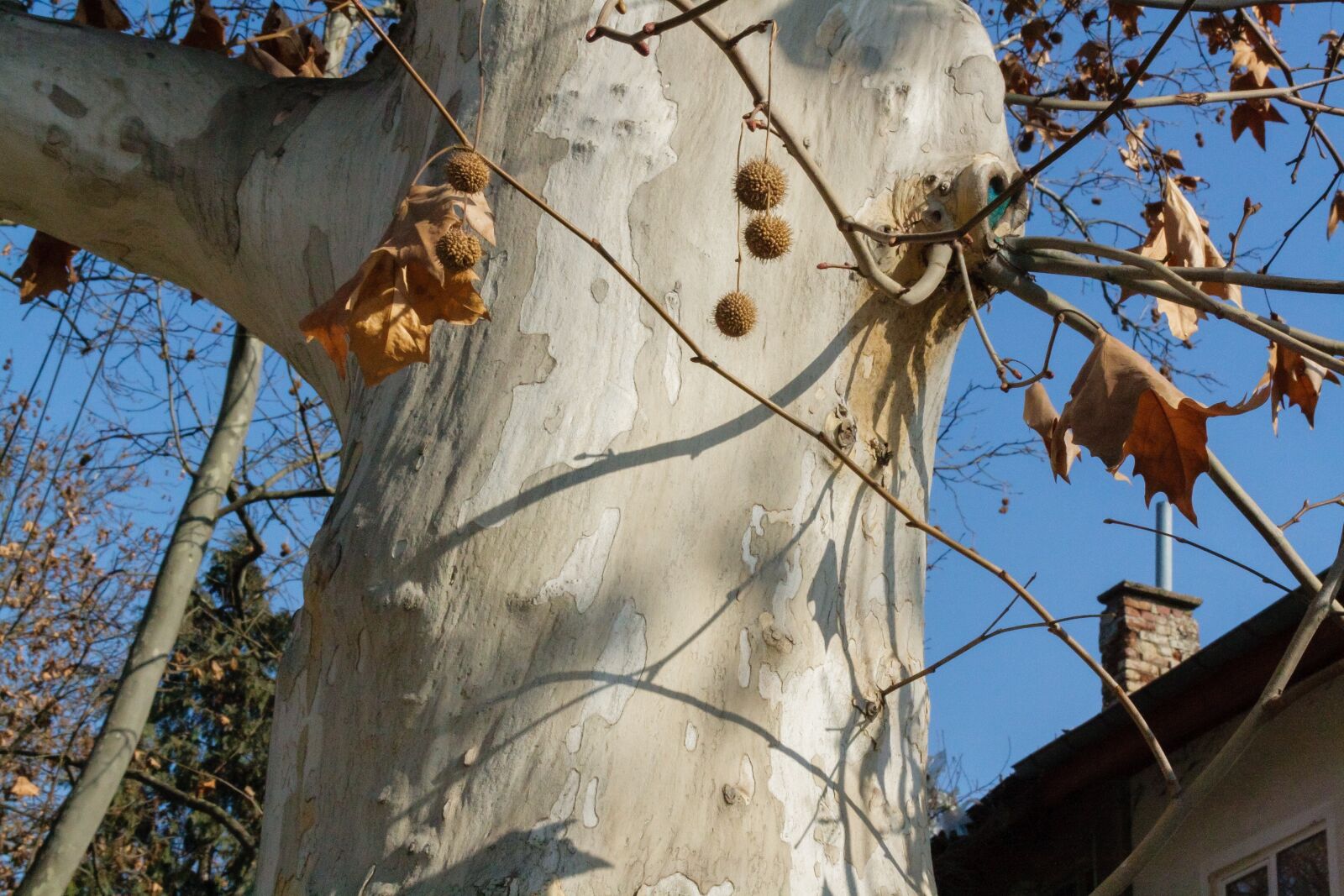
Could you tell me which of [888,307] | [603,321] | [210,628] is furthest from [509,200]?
[210,628]

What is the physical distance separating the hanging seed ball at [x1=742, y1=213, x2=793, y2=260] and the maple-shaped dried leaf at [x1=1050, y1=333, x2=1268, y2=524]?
52 cm

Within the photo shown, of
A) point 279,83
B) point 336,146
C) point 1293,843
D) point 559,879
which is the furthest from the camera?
point 1293,843

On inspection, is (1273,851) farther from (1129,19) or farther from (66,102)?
(66,102)

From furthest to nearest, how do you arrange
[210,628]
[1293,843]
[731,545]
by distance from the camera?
[210,628] → [1293,843] → [731,545]

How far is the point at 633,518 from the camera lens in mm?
1907

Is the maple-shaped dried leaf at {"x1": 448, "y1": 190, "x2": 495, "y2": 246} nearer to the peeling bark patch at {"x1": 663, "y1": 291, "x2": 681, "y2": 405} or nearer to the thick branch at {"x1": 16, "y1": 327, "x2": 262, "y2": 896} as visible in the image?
the peeling bark patch at {"x1": 663, "y1": 291, "x2": 681, "y2": 405}

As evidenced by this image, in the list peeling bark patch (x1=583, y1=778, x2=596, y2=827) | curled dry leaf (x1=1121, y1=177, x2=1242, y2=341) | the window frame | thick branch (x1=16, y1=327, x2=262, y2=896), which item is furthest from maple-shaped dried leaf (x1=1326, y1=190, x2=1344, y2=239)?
thick branch (x1=16, y1=327, x2=262, y2=896)

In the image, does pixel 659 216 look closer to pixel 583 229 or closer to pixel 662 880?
pixel 583 229

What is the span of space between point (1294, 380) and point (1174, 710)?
365cm

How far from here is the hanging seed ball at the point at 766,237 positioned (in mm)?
2037

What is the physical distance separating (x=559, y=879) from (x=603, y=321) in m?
0.80

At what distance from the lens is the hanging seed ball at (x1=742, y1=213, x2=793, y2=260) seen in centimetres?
204

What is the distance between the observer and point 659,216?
2.12m

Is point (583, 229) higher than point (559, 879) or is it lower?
higher
